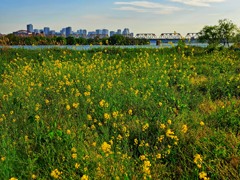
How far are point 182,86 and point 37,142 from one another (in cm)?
312

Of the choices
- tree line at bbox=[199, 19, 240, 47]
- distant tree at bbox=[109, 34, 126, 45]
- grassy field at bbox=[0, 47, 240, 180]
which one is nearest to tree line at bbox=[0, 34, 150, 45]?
distant tree at bbox=[109, 34, 126, 45]

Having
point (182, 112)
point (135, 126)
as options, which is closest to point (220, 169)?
point (135, 126)

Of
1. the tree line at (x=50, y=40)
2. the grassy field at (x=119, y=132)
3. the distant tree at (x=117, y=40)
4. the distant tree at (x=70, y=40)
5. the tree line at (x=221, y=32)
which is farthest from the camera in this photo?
the tree line at (x=221, y=32)

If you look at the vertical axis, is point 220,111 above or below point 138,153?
above

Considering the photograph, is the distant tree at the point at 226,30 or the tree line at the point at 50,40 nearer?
the tree line at the point at 50,40

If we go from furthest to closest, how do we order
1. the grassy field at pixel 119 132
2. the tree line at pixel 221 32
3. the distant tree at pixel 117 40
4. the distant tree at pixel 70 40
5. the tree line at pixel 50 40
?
1. the tree line at pixel 221 32
2. the distant tree at pixel 70 40
3. the distant tree at pixel 117 40
4. the tree line at pixel 50 40
5. the grassy field at pixel 119 132

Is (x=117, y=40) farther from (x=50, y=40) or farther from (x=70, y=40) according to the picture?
(x=70, y=40)

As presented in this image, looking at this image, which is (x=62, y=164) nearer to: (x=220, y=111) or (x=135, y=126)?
(x=135, y=126)

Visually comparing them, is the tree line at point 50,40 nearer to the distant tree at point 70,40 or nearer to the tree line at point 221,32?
the distant tree at point 70,40

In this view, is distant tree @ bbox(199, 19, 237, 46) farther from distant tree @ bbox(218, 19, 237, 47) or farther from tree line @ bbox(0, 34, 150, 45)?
tree line @ bbox(0, 34, 150, 45)

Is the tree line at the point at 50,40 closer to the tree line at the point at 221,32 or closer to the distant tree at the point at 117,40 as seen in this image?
the distant tree at the point at 117,40

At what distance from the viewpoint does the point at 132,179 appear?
3061 mm

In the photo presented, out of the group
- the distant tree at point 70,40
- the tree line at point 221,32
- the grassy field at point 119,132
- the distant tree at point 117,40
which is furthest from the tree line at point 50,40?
the tree line at point 221,32

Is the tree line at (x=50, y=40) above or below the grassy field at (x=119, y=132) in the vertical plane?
above
